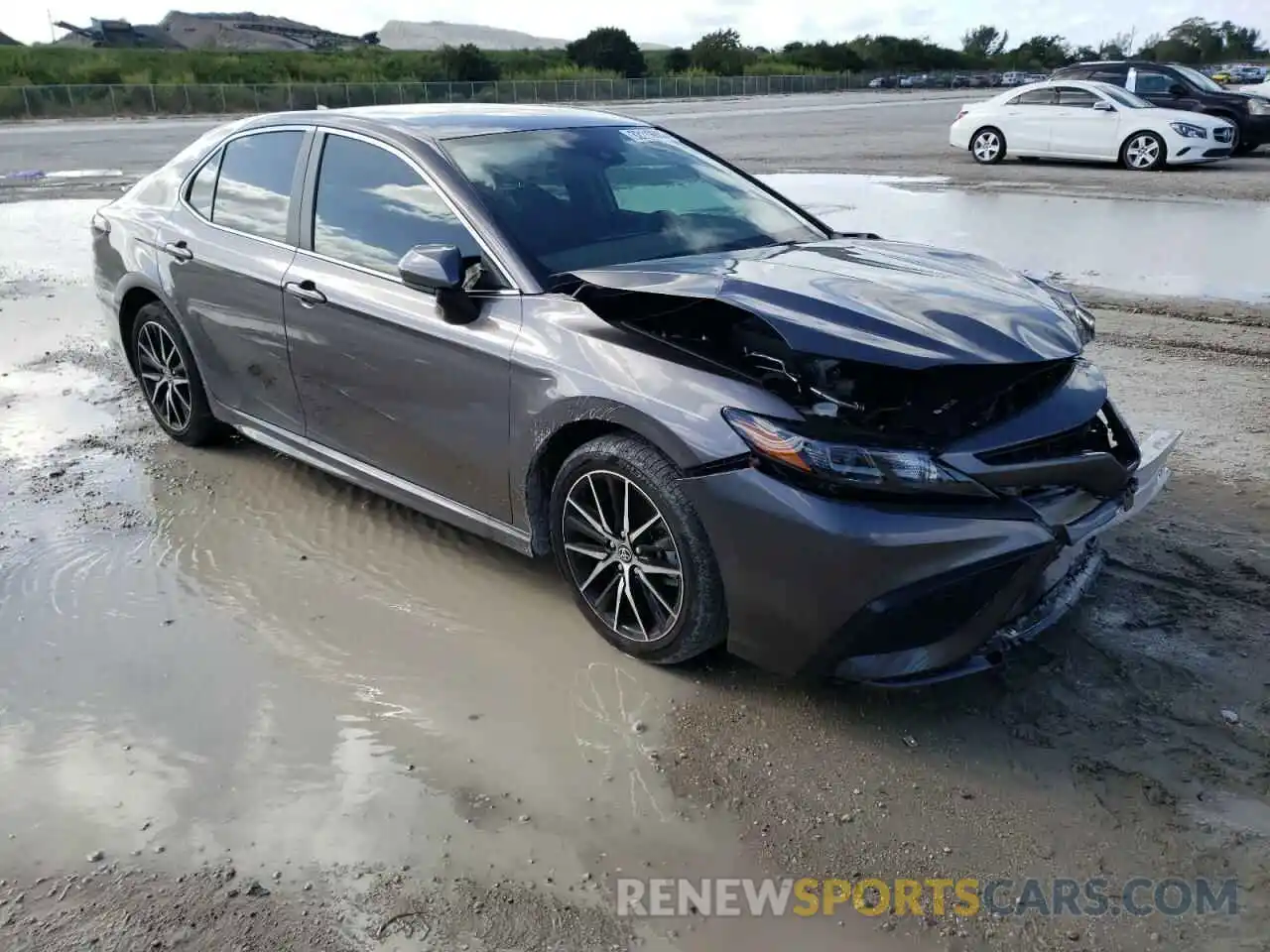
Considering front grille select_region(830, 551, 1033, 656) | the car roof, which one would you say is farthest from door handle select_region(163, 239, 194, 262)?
front grille select_region(830, 551, 1033, 656)

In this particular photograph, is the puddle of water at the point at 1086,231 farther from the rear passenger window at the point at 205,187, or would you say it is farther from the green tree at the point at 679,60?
the green tree at the point at 679,60

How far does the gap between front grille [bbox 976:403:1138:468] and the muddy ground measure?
627mm

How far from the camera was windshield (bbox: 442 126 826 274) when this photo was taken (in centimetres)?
398

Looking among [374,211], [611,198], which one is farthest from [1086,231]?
[374,211]

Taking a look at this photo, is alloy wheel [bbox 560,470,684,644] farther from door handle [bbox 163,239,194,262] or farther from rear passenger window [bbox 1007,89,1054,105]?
→ rear passenger window [bbox 1007,89,1054,105]

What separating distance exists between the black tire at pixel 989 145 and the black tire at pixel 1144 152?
223cm

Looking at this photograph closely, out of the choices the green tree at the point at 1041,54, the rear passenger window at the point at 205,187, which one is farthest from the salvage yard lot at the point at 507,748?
the green tree at the point at 1041,54

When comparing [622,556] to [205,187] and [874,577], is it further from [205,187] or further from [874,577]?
[205,187]

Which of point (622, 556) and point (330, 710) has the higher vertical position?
point (622, 556)

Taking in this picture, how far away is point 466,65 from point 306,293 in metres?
69.2

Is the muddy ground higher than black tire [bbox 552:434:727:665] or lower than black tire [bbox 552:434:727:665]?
lower

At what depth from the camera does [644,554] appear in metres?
3.45

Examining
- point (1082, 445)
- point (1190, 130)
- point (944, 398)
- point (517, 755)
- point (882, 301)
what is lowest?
point (517, 755)

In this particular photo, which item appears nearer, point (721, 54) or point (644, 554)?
point (644, 554)
